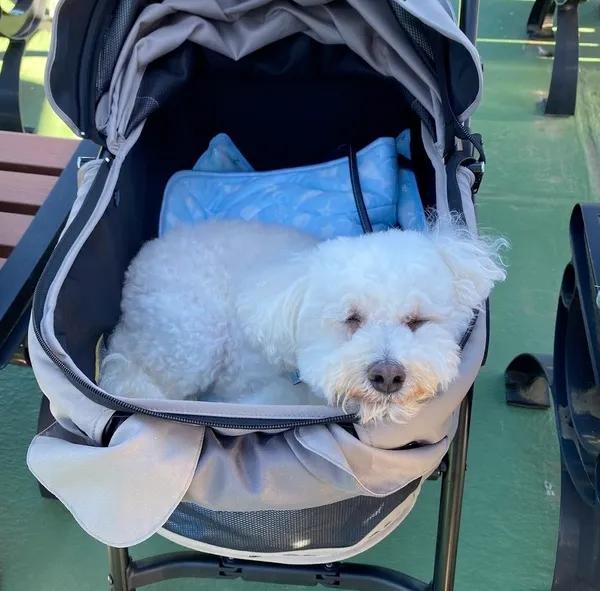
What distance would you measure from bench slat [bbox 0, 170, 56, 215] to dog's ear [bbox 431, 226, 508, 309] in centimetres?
103

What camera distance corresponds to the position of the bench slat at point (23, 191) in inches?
65.4

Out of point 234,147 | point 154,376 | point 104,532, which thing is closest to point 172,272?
point 154,376

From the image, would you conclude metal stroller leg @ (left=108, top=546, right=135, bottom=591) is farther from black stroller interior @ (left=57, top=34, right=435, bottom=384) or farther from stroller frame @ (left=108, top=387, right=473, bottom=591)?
black stroller interior @ (left=57, top=34, right=435, bottom=384)

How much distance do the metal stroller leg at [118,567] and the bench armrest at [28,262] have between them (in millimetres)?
409

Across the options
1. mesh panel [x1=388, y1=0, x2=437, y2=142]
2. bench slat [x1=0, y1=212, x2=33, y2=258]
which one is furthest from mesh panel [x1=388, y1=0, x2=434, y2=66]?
bench slat [x1=0, y1=212, x2=33, y2=258]

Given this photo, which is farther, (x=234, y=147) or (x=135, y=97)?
(x=234, y=147)

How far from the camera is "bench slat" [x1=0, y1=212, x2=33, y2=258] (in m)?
1.55

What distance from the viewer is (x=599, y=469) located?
3.39ft

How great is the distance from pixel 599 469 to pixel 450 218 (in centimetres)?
48

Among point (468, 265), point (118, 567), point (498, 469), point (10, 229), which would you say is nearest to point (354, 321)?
point (468, 265)

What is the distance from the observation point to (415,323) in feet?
3.75

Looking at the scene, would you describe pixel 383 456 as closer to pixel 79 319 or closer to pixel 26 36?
pixel 79 319

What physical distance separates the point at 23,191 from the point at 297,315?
0.91 m

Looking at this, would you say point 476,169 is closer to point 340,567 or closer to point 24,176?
point 340,567
